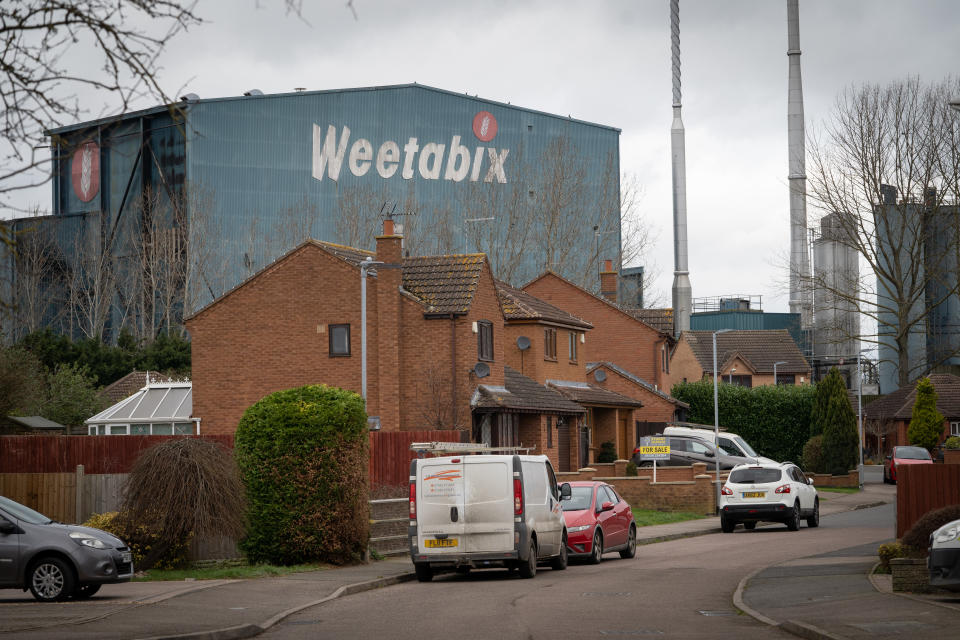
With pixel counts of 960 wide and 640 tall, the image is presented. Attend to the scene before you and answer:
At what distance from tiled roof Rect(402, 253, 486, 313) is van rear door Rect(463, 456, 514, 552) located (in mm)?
18234

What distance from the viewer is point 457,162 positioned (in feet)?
259

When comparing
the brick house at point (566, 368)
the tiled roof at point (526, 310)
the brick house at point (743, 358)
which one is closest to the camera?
the tiled roof at point (526, 310)

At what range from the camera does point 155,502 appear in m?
19.8

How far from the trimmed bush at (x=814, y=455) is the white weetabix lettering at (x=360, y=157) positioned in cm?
3237

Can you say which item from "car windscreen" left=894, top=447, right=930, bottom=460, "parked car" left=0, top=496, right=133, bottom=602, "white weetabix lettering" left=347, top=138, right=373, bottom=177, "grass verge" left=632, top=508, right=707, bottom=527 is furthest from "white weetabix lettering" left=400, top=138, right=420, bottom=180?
"parked car" left=0, top=496, right=133, bottom=602

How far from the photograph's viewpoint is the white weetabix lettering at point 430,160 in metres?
77.4

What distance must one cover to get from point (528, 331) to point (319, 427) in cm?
2477

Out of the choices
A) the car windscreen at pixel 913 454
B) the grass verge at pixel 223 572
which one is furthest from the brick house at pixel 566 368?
the grass verge at pixel 223 572

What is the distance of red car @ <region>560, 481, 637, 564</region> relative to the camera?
2367 centimetres

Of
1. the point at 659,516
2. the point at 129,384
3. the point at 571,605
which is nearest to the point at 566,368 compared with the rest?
the point at 659,516

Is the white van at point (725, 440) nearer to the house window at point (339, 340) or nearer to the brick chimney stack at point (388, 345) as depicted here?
the brick chimney stack at point (388, 345)

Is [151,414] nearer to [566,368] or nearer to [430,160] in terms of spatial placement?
[566,368]

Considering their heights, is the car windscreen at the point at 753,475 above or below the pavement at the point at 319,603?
above

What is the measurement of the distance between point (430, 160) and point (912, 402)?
32796 millimetres
